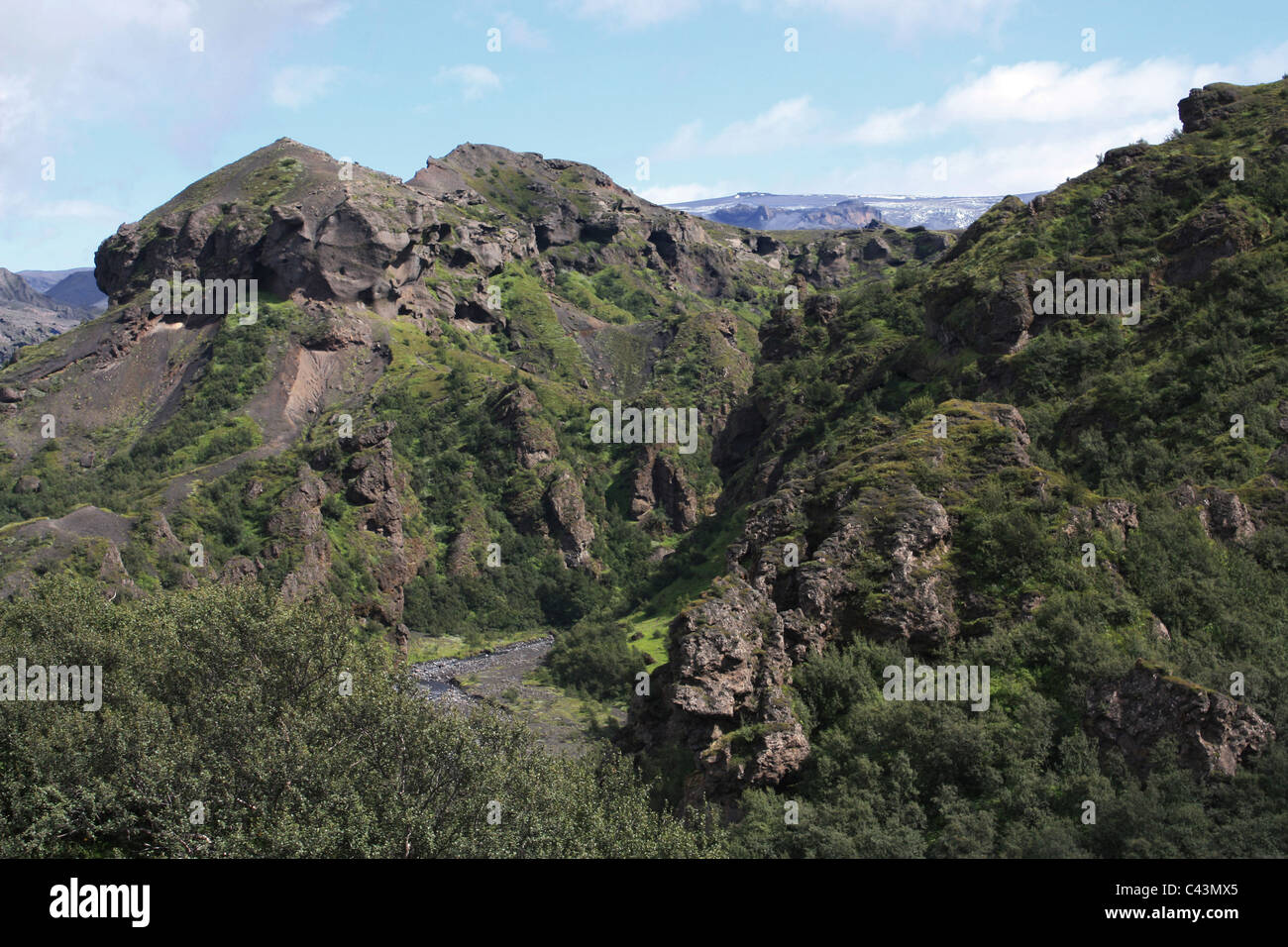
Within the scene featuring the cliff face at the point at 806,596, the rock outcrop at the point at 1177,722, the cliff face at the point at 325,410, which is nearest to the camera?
the rock outcrop at the point at 1177,722

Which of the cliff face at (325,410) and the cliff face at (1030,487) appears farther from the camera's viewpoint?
the cliff face at (325,410)

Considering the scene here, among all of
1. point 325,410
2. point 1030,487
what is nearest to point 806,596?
point 1030,487

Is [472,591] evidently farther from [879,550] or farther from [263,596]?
[879,550]

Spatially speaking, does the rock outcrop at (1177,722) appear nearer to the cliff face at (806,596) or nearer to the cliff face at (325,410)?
the cliff face at (806,596)

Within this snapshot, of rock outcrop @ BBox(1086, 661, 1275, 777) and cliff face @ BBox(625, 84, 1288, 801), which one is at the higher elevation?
cliff face @ BBox(625, 84, 1288, 801)

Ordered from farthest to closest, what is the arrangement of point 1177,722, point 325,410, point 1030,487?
point 325,410 → point 1030,487 → point 1177,722

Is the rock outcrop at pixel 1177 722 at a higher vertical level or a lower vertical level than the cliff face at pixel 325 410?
lower

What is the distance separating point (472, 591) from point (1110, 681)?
11248 cm

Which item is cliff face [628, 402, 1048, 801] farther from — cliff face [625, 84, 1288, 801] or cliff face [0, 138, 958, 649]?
cliff face [0, 138, 958, 649]

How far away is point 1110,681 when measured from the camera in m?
34.0

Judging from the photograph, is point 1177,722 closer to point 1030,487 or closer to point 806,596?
point 806,596

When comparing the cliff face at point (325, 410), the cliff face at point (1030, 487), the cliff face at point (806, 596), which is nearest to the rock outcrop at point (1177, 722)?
the cliff face at point (1030, 487)

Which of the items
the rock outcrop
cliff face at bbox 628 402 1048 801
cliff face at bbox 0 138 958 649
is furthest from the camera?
cliff face at bbox 0 138 958 649

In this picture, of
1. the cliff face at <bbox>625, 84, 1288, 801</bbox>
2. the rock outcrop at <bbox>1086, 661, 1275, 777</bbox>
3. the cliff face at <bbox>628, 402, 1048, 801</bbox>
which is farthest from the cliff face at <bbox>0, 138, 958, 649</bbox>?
the rock outcrop at <bbox>1086, 661, 1275, 777</bbox>
